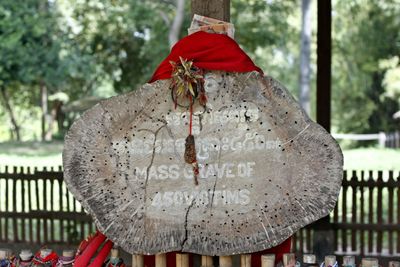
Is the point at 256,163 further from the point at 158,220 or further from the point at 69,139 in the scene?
the point at 69,139

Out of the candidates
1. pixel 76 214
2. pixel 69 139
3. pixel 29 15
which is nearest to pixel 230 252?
pixel 69 139

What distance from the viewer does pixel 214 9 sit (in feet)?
10.2

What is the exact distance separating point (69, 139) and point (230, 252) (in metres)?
0.95

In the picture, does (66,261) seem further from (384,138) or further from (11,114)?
(11,114)

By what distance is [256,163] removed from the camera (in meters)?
2.85

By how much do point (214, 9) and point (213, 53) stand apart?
13.5 inches

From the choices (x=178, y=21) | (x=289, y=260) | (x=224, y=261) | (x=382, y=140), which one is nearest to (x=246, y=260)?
(x=224, y=261)

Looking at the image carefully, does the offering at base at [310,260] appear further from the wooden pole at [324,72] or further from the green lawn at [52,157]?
the green lawn at [52,157]

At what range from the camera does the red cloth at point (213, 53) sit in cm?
288

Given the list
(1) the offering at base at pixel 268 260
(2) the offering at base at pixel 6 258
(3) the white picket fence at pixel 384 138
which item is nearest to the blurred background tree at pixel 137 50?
(3) the white picket fence at pixel 384 138

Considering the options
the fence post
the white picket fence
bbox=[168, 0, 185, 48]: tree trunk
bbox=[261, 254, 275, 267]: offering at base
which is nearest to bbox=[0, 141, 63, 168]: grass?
bbox=[168, 0, 185, 48]: tree trunk

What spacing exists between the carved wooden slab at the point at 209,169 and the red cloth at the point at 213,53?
0.19 feet

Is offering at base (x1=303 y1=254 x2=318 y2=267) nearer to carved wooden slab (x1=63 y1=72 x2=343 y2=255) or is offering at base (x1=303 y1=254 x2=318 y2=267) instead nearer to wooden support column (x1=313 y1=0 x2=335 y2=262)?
carved wooden slab (x1=63 y1=72 x2=343 y2=255)

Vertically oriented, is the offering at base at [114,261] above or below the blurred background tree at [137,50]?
below
